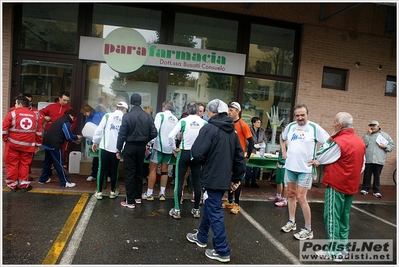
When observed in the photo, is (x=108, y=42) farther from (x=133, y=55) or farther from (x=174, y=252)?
A: (x=174, y=252)

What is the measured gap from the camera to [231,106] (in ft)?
16.6

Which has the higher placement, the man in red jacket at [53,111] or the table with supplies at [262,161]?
the man in red jacket at [53,111]

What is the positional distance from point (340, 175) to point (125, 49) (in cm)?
582

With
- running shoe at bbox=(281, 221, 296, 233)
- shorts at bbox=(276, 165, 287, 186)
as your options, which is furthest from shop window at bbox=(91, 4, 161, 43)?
running shoe at bbox=(281, 221, 296, 233)

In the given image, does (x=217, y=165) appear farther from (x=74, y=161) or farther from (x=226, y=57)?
(x=226, y=57)

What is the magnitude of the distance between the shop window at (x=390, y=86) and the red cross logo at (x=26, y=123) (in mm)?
9587

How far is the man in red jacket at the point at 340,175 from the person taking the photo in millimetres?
3703

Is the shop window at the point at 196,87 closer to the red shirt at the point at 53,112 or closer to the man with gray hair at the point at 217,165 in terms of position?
the red shirt at the point at 53,112

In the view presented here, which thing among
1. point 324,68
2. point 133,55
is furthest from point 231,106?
point 324,68

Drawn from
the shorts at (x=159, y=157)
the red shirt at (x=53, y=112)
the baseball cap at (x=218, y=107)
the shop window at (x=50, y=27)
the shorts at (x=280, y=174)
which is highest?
the shop window at (x=50, y=27)

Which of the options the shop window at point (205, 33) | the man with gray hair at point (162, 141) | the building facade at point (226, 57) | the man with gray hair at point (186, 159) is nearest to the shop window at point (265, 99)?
the building facade at point (226, 57)

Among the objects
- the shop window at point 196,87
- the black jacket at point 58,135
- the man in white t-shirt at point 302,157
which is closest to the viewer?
the man in white t-shirt at point 302,157

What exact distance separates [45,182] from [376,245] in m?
6.19

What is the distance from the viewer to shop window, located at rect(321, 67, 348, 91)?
8.89 metres
